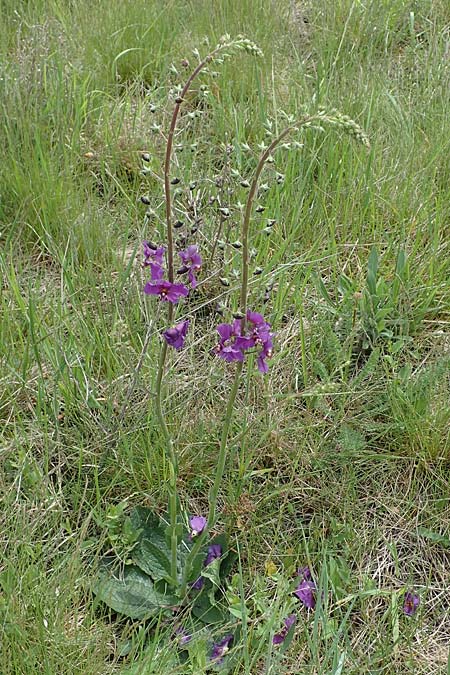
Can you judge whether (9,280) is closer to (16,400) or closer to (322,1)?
(16,400)

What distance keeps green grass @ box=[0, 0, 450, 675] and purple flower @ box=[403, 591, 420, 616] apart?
19 millimetres

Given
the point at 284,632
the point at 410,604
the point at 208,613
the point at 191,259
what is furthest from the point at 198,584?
the point at 191,259

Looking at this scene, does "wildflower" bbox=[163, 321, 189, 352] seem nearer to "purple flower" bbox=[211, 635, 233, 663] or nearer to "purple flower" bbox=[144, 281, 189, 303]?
"purple flower" bbox=[144, 281, 189, 303]

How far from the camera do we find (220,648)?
176 cm

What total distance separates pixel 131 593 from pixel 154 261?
0.80 m

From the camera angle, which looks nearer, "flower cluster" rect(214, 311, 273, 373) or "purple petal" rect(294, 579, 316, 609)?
"flower cluster" rect(214, 311, 273, 373)

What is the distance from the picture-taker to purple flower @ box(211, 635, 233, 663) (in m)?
1.75

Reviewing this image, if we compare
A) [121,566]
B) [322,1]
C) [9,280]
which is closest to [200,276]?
[9,280]

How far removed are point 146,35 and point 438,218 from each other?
5.46 feet


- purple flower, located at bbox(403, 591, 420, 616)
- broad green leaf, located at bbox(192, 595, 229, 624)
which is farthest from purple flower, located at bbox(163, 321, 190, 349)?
purple flower, located at bbox(403, 591, 420, 616)

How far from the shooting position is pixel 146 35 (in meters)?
3.52

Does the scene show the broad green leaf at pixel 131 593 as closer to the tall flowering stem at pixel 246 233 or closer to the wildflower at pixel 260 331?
the tall flowering stem at pixel 246 233

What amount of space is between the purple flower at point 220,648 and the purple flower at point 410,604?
0.43m

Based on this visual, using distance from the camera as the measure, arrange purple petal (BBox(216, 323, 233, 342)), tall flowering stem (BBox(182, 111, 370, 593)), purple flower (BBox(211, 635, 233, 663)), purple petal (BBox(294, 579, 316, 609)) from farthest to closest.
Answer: purple petal (BBox(294, 579, 316, 609)) → purple flower (BBox(211, 635, 233, 663)) → purple petal (BBox(216, 323, 233, 342)) → tall flowering stem (BBox(182, 111, 370, 593))
